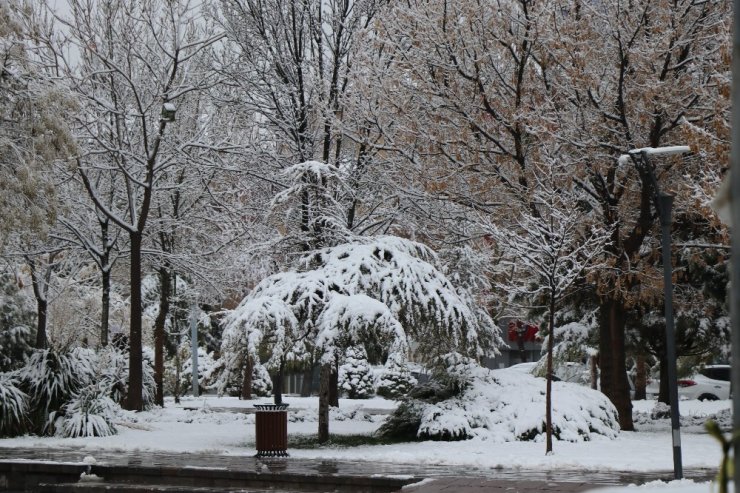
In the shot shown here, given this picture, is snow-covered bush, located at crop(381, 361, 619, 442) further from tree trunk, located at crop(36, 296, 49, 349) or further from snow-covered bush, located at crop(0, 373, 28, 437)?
tree trunk, located at crop(36, 296, 49, 349)

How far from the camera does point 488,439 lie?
18375 millimetres

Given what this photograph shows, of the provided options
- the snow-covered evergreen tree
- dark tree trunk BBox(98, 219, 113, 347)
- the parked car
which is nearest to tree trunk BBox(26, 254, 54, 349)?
dark tree trunk BBox(98, 219, 113, 347)

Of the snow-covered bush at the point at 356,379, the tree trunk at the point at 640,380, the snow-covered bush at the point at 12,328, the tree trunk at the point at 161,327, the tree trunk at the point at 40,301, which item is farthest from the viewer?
the snow-covered bush at the point at 356,379

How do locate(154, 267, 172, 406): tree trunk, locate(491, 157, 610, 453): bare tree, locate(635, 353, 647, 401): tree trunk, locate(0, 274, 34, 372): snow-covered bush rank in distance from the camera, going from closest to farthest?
locate(491, 157, 610, 453): bare tree → locate(0, 274, 34, 372): snow-covered bush → locate(154, 267, 172, 406): tree trunk → locate(635, 353, 647, 401): tree trunk

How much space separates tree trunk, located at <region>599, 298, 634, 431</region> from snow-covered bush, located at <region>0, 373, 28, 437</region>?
12.5 metres

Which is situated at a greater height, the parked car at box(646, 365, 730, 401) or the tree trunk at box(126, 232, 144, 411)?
the tree trunk at box(126, 232, 144, 411)

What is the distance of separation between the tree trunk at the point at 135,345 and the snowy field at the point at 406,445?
1.50ft

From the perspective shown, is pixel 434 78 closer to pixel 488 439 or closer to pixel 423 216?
pixel 423 216

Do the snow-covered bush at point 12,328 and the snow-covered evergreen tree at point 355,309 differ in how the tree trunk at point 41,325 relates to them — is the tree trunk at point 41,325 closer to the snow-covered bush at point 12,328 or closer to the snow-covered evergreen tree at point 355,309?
the snow-covered bush at point 12,328

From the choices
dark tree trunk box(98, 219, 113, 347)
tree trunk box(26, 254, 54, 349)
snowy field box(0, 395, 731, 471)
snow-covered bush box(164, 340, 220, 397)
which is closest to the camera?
snowy field box(0, 395, 731, 471)

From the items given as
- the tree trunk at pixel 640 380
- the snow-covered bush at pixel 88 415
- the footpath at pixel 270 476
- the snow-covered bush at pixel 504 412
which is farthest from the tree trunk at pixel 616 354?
the snow-covered bush at pixel 88 415

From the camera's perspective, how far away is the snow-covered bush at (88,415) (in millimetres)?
20156

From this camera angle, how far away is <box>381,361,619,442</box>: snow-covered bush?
60.8ft

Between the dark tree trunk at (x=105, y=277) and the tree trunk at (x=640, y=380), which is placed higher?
the dark tree trunk at (x=105, y=277)
